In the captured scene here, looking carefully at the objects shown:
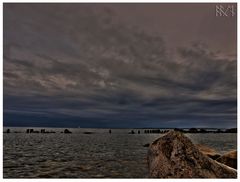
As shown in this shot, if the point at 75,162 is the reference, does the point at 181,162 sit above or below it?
above

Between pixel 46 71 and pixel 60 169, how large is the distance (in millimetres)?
5858

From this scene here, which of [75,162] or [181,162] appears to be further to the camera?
[75,162]

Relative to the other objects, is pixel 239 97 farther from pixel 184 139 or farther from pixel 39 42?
pixel 39 42

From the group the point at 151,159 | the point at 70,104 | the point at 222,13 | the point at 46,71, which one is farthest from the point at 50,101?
the point at 222,13

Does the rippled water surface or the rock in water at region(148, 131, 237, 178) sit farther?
the rippled water surface

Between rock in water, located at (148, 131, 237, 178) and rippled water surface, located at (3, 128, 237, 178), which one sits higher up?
rock in water, located at (148, 131, 237, 178)

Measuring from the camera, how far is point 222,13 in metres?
6.06

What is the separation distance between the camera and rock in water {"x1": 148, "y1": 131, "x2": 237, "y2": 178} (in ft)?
24.0

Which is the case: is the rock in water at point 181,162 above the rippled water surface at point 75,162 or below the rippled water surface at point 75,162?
above

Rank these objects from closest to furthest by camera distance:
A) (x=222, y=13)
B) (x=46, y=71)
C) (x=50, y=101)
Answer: (x=222, y=13)
(x=46, y=71)
(x=50, y=101)

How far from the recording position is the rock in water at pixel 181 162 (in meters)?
7.32

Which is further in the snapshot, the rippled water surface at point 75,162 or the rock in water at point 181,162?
the rippled water surface at point 75,162

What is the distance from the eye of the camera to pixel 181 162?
291 inches

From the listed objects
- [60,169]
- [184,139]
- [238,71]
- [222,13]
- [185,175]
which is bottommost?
[60,169]
